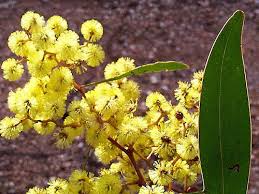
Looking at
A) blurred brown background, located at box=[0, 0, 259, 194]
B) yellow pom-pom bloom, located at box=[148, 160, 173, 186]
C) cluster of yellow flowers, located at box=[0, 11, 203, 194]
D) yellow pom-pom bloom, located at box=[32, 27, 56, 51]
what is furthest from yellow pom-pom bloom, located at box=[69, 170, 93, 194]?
blurred brown background, located at box=[0, 0, 259, 194]

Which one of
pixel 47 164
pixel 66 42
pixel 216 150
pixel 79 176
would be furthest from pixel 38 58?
pixel 47 164

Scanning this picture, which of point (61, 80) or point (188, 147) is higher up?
point (61, 80)

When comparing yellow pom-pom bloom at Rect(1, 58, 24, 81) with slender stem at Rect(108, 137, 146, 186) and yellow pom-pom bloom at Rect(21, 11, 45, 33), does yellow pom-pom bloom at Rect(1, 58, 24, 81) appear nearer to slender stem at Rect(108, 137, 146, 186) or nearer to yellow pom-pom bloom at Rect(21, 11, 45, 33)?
yellow pom-pom bloom at Rect(21, 11, 45, 33)

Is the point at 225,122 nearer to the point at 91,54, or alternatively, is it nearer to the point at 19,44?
the point at 91,54

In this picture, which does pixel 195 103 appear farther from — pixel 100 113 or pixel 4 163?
pixel 4 163

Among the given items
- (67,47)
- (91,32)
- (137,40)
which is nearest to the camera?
(67,47)

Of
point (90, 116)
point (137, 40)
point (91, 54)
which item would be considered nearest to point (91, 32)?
point (91, 54)
